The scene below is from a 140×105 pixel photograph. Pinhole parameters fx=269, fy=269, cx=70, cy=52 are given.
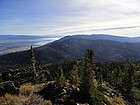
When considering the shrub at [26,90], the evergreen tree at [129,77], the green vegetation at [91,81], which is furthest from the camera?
the evergreen tree at [129,77]

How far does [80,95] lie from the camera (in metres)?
58.8

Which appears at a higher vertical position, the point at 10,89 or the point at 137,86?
the point at 10,89

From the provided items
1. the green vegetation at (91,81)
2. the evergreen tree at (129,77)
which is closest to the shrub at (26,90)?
the green vegetation at (91,81)

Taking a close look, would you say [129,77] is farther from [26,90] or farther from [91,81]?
[26,90]

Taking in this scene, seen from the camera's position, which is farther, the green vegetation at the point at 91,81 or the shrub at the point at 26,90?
the green vegetation at the point at 91,81

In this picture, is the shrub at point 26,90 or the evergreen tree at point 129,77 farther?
the evergreen tree at point 129,77

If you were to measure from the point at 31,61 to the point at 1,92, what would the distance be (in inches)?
1647

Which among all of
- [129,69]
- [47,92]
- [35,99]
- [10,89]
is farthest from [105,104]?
[129,69]

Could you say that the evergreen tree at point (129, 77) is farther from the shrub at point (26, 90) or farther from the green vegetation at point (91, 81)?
the shrub at point (26, 90)

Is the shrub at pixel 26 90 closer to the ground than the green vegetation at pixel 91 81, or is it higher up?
higher up

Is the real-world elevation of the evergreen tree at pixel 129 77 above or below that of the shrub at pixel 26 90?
below

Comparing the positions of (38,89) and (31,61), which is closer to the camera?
(38,89)

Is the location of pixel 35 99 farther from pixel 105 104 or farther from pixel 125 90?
Result: pixel 125 90

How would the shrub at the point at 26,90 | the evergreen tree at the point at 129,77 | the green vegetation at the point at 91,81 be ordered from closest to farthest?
the shrub at the point at 26,90 → the green vegetation at the point at 91,81 → the evergreen tree at the point at 129,77
